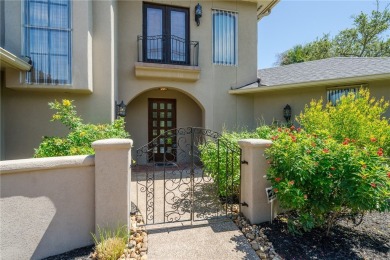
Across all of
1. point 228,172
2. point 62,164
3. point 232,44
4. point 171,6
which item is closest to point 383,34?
point 232,44

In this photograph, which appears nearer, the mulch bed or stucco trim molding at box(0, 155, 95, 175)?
stucco trim molding at box(0, 155, 95, 175)

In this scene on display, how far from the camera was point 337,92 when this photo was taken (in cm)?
782

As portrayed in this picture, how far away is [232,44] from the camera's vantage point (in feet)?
31.6

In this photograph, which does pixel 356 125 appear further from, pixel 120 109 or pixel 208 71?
pixel 120 109

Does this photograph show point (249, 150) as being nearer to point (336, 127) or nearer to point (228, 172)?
point (228, 172)

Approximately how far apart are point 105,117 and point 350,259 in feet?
22.0

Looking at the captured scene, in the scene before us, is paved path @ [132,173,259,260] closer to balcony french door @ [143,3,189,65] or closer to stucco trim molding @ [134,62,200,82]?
stucco trim molding @ [134,62,200,82]

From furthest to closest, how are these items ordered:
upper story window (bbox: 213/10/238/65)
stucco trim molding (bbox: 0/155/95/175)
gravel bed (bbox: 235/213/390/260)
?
1. upper story window (bbox: 213/10/238/65)
2. gravel bed (bbox: 235/213/390/260)
3. stucco trim molding (bbox: 0/155/95/175)

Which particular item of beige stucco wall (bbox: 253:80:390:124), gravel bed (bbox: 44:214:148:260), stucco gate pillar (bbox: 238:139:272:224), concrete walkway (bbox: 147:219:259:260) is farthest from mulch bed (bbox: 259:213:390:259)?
beige stucco wall (bbox: 253:80:390:124)

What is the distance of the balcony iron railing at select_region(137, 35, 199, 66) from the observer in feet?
27.8

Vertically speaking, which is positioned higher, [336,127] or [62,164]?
[336,127]

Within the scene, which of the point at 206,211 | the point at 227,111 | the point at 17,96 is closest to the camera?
the point at 206,211

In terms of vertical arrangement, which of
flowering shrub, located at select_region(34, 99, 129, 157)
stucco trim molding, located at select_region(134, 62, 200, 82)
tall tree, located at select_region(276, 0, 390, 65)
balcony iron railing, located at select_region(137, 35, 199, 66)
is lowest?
flowering shrub, located at select_region(34, 99, 129, 157)

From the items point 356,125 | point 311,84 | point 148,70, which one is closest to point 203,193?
point 356,125
